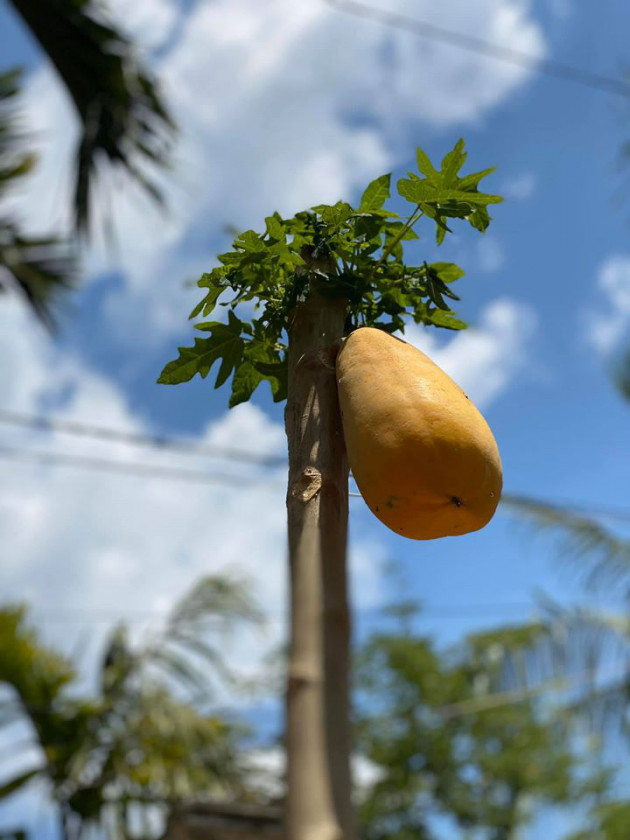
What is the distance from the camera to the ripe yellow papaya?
1047 millimetres

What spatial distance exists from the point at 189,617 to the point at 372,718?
349 inches

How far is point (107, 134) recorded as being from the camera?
5.74 metres

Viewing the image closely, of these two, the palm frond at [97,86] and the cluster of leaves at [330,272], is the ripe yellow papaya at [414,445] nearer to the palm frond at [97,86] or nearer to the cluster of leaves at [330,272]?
the cluster of leaves at [330,272]

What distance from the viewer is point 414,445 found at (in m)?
1.05

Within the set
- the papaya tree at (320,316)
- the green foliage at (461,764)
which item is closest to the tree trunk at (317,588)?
the papaya tree at (320,316)

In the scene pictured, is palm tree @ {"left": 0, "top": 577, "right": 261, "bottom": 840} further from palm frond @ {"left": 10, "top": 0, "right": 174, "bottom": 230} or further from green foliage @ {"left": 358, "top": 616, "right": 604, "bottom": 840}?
green foliage @ {"left": 358, "top": 616, "right": 604, "bottom": 840}

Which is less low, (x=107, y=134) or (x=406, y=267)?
(x=107, y=134)

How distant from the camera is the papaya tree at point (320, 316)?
976mm

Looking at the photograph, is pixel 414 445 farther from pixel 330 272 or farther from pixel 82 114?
pixel 82 114

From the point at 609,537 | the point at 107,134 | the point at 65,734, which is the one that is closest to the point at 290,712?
the point at 65,734

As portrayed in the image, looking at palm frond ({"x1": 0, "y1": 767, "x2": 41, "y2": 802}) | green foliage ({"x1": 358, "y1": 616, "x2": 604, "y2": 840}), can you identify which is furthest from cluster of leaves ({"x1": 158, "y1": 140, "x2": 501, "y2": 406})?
green foliage ({"x1": 358, "y1": 616, "x2": 604, "y2": 840})

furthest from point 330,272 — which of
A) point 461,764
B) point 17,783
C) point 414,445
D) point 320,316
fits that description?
point 461,764

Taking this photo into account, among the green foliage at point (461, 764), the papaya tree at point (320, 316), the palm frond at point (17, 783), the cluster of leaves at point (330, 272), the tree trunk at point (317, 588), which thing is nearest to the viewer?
the tree trunk at point (317, 588)

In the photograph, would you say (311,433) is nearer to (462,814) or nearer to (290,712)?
(290,712)
